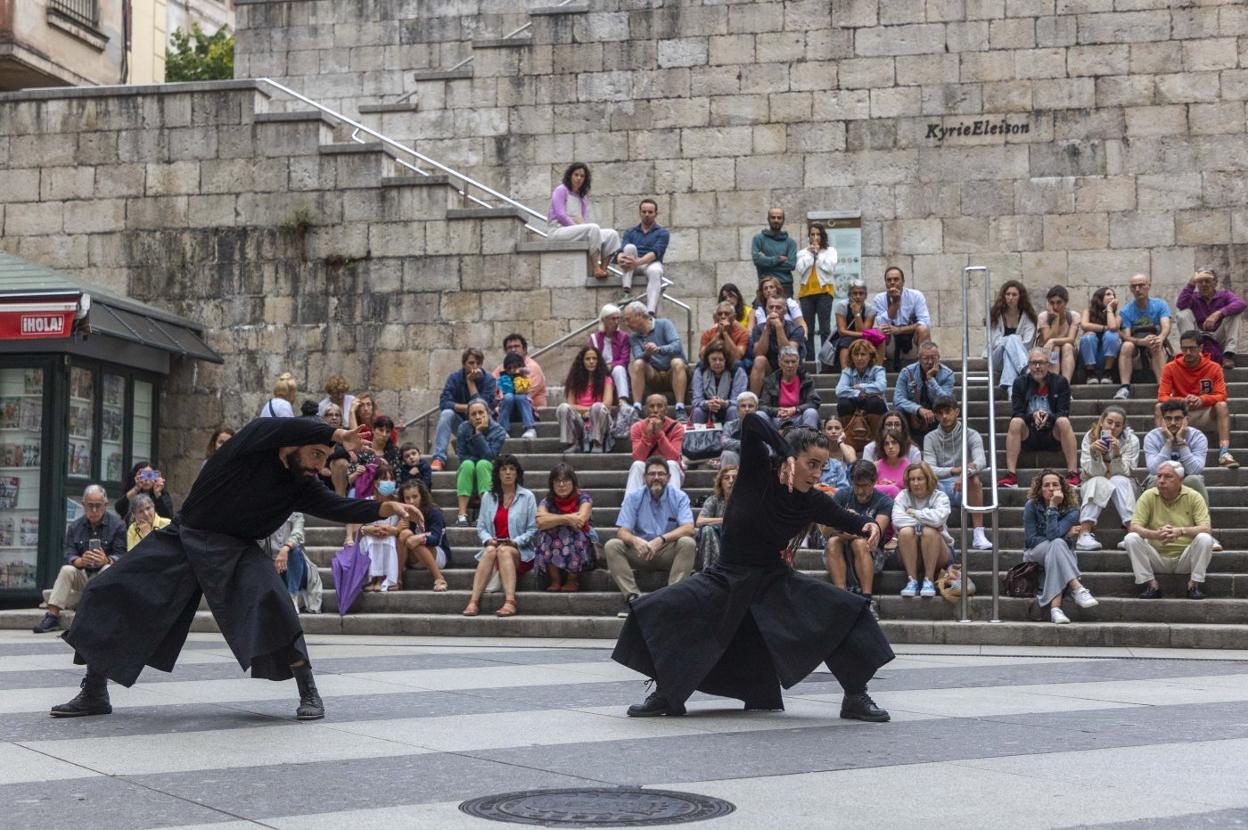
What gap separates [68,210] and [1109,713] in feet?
53.3

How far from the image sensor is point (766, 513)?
28.5 ft

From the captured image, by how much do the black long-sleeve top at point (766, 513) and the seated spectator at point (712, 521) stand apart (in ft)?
17.8

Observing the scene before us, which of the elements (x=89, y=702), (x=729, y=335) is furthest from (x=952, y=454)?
(x=89, y=702)

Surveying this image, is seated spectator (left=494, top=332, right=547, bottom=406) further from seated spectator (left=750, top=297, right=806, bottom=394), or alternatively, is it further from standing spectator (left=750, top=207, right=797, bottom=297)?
standing spectator (left=750, top=207, right=797, bottom=297)

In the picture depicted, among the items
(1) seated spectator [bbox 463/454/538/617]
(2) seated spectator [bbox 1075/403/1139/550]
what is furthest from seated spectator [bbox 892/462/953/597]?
(1) seated spectator [bbox 463/454/538/617]

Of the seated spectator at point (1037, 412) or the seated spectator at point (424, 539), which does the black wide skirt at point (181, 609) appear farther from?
the seated spectator at point (1037, 412)

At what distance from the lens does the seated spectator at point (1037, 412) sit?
51.8 ft

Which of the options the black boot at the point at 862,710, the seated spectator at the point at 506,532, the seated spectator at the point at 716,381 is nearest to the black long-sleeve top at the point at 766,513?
the black boot at the point at 862,710

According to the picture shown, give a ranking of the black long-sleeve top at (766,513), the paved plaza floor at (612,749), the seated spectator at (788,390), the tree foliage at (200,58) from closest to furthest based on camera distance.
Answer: the paved plaza floor at (612,749) → the black long-sleeve top at (766,513) → the seated spectator at (788,390) → the tree foliage at (200,58)

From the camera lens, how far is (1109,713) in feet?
28.5

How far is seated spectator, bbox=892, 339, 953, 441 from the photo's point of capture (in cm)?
1623

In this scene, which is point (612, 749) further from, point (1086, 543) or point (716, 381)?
point (716, 381)

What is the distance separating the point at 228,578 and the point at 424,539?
6.81m

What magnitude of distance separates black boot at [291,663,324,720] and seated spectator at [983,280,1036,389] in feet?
34.4
